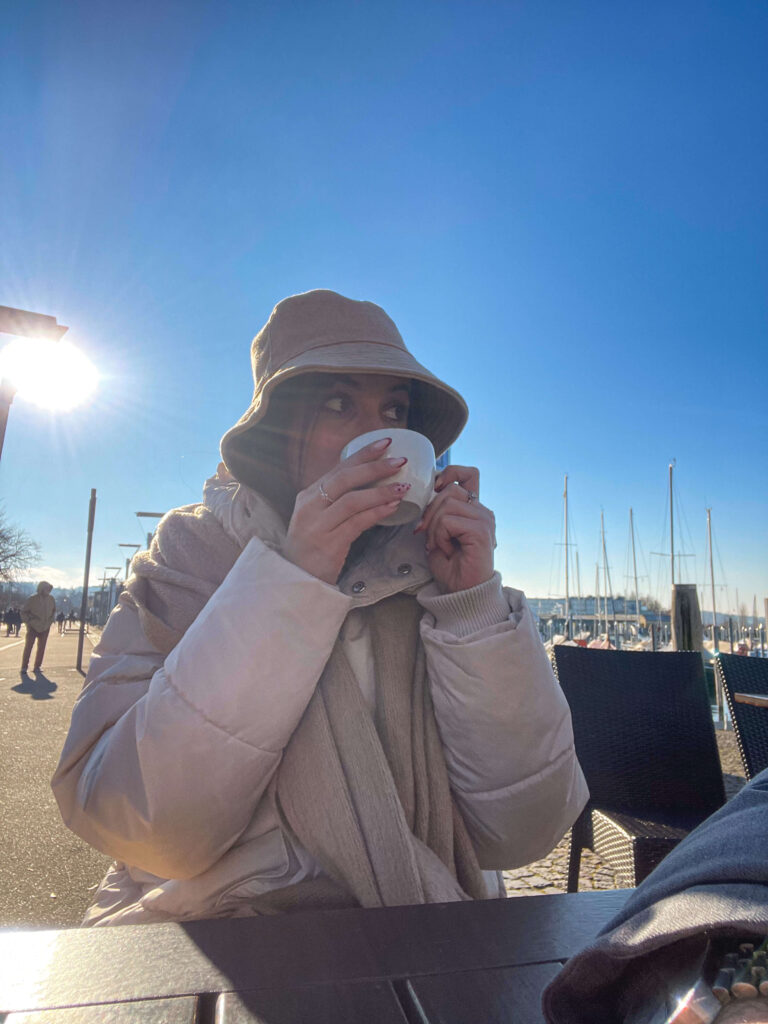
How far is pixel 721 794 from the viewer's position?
270 cm

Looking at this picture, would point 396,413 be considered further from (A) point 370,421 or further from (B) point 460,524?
(B) point 460,524

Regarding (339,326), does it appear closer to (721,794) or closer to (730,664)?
(730,664)

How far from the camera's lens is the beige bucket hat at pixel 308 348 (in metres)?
1.69

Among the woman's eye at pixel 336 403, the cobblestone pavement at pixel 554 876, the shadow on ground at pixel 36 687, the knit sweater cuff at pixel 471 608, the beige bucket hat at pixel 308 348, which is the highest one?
the beige bucket hat at pixel 308 348

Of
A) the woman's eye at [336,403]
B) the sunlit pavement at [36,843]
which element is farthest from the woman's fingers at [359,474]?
the sunlit pavement at [36,843]

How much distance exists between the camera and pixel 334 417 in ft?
5.72

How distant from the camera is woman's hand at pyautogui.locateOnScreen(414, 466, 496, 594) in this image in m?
1.43

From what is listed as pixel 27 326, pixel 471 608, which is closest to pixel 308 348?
pixel 471 608

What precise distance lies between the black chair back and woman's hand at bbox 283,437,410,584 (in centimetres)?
177

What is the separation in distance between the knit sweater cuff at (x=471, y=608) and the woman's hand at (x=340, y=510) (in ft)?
0.86

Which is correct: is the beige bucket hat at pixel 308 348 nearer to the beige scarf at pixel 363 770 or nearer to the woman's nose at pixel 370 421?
the woman's nose at pixel 370 421

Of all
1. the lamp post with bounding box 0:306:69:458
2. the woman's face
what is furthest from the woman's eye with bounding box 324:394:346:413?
the lamp post with bounding box 0:306:69:458

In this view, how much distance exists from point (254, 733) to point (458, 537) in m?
0.63

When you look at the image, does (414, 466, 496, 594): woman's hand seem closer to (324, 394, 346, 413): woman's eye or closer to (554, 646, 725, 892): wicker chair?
(324, 394, 346, 413): woman's eye
